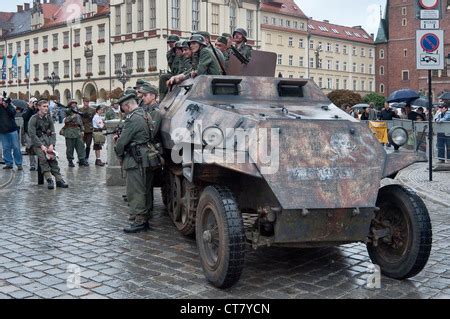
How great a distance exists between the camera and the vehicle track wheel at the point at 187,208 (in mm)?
6898

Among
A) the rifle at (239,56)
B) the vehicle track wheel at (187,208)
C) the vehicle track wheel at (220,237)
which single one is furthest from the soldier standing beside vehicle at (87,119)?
the vehicle track wheel at (220,237)

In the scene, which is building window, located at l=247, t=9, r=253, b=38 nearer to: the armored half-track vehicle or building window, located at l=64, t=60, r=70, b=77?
building window, located at l=64, t=60, r=70, b=77

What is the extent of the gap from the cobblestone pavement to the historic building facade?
247 ft

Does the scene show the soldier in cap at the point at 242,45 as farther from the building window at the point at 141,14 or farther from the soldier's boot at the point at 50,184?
the building window at the point at 141,14

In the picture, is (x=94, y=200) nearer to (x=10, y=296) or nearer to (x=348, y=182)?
(x=10, y=296)

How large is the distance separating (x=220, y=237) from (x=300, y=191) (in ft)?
2.60

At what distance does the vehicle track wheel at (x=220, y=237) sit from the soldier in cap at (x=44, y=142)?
6940 mm

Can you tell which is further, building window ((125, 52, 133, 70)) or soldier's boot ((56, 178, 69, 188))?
building window ((125, 52, 133, 70))

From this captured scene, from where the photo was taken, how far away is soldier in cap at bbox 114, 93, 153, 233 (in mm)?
7957

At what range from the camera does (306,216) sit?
5285 mm

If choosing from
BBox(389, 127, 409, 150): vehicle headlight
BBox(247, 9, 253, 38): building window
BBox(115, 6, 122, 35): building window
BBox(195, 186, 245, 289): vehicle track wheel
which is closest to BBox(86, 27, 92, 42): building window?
BBox(115, 6, 122, 35): building window

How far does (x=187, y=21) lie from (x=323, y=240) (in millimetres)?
52560
